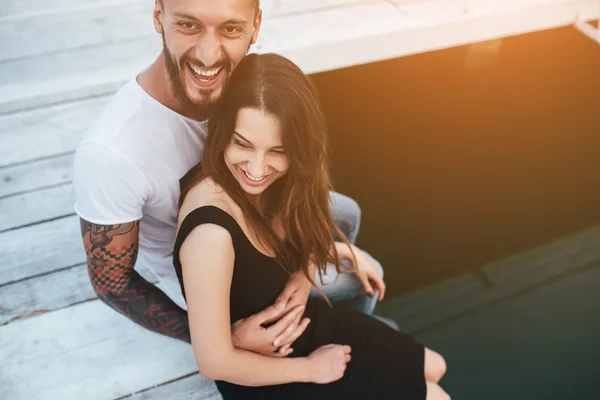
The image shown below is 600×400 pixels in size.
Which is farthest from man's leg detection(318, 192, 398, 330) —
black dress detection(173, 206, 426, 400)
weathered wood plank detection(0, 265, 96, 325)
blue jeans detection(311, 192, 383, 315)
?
weathered wood plank detection(0, 265, 96, 325)

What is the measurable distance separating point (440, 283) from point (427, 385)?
35.6 inches

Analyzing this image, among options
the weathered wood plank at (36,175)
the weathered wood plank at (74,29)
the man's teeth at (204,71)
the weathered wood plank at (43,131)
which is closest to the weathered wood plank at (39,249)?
the weathered wood plank at (36,175)

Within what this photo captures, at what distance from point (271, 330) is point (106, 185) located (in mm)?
523

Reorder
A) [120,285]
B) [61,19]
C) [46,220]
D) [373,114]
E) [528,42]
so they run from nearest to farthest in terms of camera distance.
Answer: [120,285], [46,220], [61,19], [373,114], [528,42]

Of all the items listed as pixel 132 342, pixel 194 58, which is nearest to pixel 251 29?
pixel 194 58

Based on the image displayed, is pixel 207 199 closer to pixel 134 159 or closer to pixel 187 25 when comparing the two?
pixel 134 159

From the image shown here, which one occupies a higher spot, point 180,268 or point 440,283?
point 180,268

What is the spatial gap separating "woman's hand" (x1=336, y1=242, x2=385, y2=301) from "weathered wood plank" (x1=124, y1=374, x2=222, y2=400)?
0.53 metres

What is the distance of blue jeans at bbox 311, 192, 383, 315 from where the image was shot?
169 cm

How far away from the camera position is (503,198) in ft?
8.89

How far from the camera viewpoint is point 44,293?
5.73ft

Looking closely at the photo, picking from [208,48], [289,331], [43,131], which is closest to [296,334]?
[289,331]

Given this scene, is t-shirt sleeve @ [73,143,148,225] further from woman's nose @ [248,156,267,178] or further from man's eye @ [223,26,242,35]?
man's eye @ [223,26,242,35]

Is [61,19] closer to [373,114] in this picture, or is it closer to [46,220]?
[46,220]
